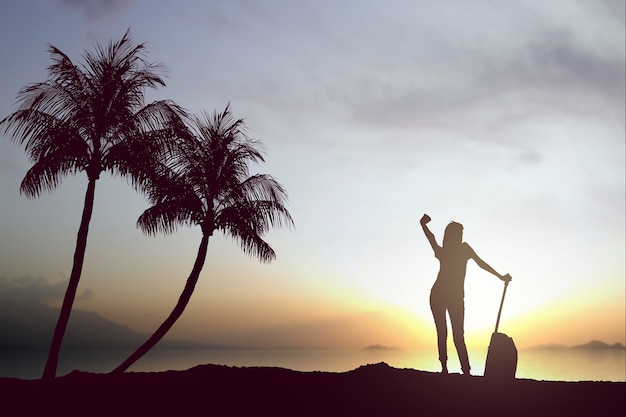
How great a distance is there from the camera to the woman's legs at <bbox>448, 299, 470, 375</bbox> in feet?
50.1

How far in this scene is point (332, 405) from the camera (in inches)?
528

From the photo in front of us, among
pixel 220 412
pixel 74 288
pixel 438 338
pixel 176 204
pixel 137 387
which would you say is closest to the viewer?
pixel 220 412

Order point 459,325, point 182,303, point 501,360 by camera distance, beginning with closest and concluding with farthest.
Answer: point 501,360 → point 459,325 → point 182,303

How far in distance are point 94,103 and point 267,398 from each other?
10588 millimetres

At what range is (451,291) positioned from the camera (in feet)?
50.3

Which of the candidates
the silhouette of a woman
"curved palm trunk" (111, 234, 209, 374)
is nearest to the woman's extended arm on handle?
the silhouette of a woman

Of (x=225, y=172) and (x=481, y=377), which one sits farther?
(x=225, y=172)

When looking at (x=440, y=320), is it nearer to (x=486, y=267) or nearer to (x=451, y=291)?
(x=451, y=291)

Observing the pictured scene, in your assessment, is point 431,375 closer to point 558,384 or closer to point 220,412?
point 558,384

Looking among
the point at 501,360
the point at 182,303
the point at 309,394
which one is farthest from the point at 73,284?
the point at 501,360

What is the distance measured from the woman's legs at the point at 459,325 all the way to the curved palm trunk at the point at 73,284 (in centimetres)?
1002

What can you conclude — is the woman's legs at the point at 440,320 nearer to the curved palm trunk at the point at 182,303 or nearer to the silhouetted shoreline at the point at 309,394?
the silhouetted shoreline at the point at 309,394

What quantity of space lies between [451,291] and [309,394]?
383cm

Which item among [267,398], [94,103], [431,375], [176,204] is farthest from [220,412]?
[94,103]
